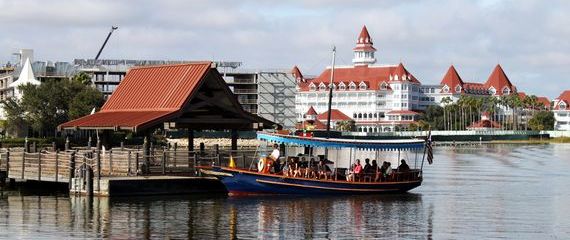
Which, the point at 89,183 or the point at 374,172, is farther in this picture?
the point at 374,172

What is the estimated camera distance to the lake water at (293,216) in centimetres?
3547

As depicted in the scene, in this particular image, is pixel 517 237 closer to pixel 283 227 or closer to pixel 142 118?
pixel 283 227

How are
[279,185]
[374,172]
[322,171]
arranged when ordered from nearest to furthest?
[279,185], [322,171], [374,172]

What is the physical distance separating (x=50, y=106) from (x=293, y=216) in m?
75.6

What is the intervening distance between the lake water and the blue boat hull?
0.60 meters

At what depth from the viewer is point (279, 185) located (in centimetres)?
4722

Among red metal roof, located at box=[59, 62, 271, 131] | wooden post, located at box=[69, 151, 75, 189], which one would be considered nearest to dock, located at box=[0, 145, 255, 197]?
wooden post, located at box=[69, 151, 75, 189]

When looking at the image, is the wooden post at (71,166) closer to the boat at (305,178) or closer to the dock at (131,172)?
the dock at (131,172)

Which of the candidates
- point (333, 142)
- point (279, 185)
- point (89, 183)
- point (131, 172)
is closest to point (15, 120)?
point (131, 172)

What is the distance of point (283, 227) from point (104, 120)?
17.4 metres

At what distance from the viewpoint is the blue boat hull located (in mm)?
46688

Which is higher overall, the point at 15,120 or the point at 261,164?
the point at 15,120

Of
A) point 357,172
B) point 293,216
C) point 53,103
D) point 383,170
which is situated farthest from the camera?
point 53,103

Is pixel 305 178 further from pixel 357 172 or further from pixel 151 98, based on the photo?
pixel 151 98
